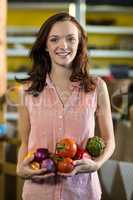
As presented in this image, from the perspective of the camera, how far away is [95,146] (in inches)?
33.2

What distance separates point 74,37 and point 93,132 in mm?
200

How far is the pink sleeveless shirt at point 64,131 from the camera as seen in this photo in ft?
2.86

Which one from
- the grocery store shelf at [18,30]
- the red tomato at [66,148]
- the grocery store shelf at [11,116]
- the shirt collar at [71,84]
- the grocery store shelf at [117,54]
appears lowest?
Answer: the grocery store shelf at [11,116]

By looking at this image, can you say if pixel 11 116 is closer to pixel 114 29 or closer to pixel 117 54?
pixel 117 54

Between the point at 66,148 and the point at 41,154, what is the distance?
0.06m

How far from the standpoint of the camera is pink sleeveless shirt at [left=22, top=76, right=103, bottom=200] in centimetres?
87

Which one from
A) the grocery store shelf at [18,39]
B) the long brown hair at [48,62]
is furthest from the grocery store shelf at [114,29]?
the long brown hair at [48,62]

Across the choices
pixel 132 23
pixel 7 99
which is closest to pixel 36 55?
pixel 7 99

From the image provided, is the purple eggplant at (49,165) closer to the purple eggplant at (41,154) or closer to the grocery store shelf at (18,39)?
the purple eggplant at (41,154)

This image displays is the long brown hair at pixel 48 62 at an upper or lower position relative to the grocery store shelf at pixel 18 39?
upper

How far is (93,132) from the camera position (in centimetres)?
88

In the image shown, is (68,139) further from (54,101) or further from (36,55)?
(36,55)

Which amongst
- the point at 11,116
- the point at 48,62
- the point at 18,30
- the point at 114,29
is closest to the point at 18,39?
the point at 18,30

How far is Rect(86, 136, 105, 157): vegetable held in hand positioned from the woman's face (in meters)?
0.17
